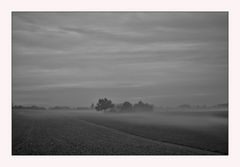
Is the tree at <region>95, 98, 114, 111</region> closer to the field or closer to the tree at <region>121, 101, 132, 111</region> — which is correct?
the field

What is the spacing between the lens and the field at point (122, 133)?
25.1 ft

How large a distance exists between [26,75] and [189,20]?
3611 millimetres

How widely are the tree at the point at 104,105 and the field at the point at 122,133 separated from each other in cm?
14

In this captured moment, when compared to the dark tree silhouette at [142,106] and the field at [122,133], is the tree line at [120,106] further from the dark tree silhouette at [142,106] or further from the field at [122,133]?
the field at [122,133]

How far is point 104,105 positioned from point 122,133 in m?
0.71

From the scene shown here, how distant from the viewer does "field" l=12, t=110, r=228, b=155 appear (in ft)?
25.1

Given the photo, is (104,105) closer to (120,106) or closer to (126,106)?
(120,106)

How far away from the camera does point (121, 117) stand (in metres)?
8.04

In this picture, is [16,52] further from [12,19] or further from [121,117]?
[121,117]

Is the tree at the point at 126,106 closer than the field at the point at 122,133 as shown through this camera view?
No

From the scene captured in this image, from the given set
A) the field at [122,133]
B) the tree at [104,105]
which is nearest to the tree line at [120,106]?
the tree at [104,105]

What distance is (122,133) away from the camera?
7.96 metres

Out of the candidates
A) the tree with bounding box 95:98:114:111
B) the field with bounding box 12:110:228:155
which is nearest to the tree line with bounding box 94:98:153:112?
the tree with bounding box 95:98:114:111

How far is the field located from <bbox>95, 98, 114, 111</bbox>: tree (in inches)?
5.3
